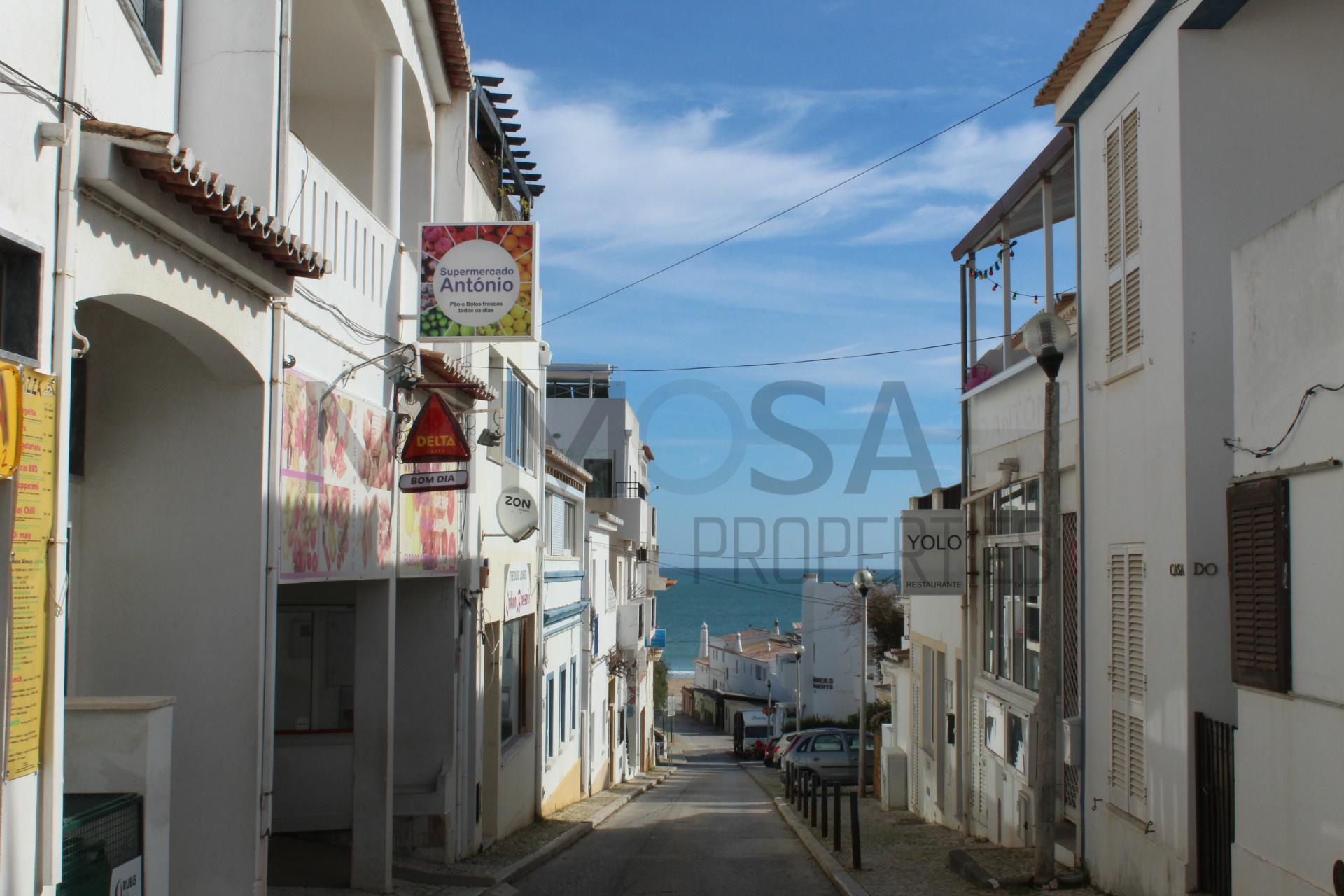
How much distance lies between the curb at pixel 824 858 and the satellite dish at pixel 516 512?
219 inches

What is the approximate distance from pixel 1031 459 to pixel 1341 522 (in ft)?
23.4

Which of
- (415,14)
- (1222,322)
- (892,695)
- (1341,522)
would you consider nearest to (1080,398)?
(1222,322)

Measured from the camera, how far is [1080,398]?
1199 centimetres

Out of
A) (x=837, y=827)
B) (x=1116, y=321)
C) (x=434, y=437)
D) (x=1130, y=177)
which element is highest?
(x=1130, y=177)

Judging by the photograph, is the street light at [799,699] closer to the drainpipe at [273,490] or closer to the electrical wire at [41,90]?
the drainpipe at [273,490]

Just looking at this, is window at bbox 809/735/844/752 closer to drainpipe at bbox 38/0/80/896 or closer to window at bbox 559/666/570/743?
window at bbox 559/666/570/743

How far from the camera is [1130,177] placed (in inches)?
422

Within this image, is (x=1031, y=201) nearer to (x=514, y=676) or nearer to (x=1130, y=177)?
(x=1130, y=177)

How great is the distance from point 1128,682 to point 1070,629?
6.84ft

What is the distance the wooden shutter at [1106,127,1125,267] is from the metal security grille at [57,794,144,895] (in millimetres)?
9234

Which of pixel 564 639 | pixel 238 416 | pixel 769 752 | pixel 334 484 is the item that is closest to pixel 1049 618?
pixel 334 484

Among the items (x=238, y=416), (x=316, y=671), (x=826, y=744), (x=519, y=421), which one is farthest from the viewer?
(x=826, y=744)

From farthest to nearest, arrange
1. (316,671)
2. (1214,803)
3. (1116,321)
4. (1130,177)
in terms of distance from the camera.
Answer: (316,671) → (1116,321) → (1130,177) → (1214,803)

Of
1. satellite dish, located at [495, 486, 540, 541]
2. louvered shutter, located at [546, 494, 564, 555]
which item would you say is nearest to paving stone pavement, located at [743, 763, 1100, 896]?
satellite dish, located at [495, 486, 540, 541]
